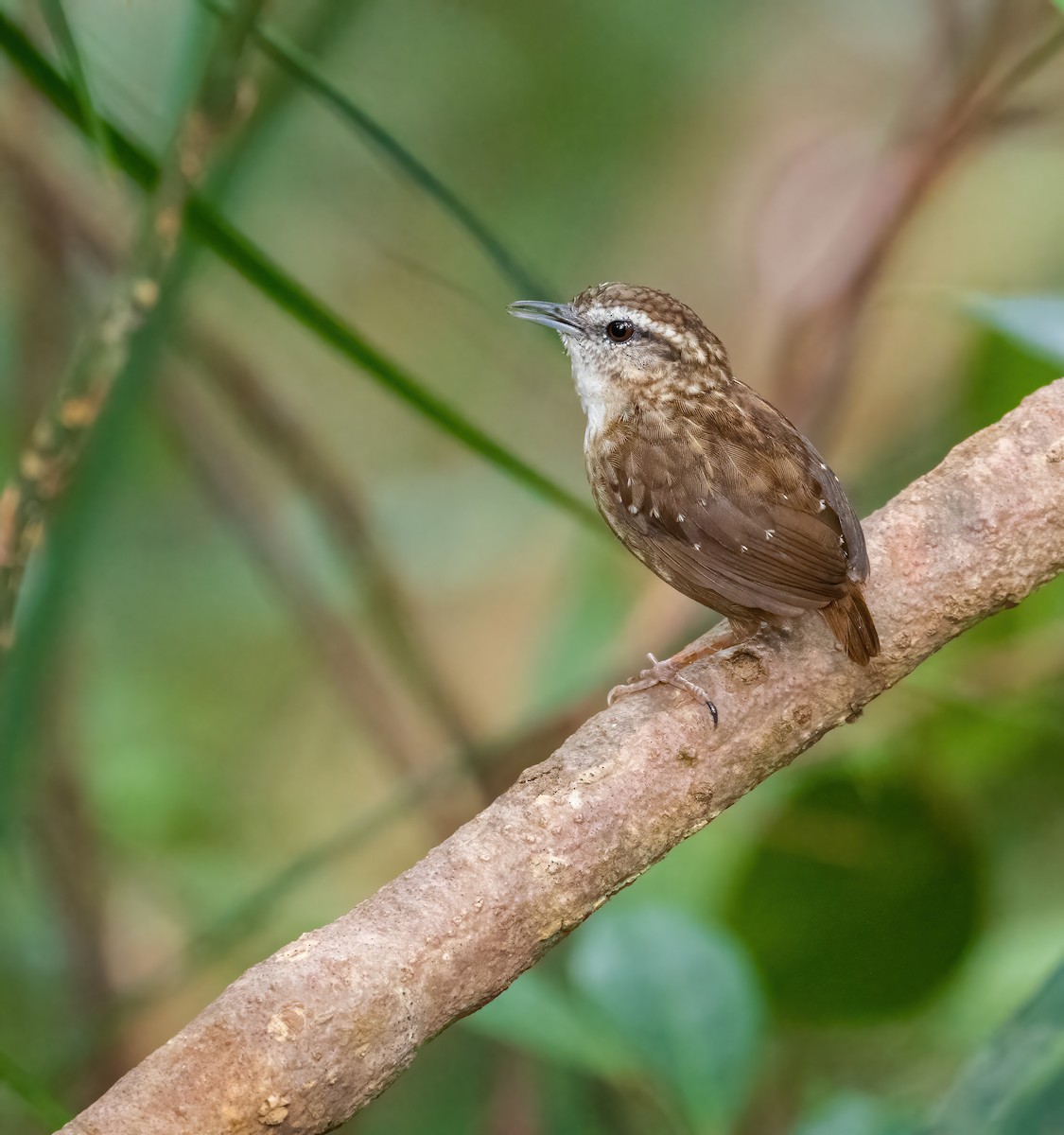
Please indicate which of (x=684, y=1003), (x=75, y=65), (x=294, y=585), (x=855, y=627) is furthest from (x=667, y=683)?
(x=294, y=585)

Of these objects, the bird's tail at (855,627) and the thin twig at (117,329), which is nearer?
the thin twig at (117,329)

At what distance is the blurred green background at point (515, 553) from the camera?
3074 mm

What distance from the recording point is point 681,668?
2896 mm

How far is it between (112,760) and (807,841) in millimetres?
2931

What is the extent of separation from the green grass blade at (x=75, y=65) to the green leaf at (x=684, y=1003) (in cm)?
201

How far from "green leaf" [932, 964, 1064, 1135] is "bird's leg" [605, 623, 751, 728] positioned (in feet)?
2.72

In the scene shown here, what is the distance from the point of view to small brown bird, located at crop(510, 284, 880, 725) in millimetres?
2898

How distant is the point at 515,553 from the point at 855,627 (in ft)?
11.1

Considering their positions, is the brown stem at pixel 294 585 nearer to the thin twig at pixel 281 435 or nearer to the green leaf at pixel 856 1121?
the thin twig at pixel 281 435

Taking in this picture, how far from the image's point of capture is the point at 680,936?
121 inches

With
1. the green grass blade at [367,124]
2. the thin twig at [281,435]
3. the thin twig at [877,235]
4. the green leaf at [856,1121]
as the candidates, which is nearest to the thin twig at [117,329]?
the green grass blade at [367,124]

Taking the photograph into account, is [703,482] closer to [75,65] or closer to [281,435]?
[75,65]

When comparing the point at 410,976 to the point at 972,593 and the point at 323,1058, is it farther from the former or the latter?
the point at 972,593

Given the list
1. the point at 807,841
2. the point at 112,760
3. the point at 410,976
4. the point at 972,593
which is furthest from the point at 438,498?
the point at 410,976
